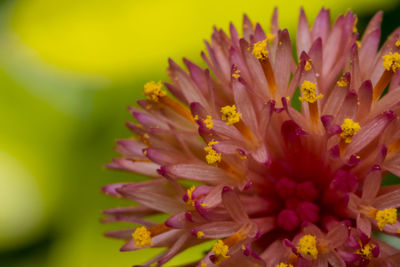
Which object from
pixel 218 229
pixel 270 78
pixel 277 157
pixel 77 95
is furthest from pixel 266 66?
pixel 77 95

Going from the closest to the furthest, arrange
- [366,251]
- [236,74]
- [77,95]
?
[366,251] < [236,74] < [77,95]

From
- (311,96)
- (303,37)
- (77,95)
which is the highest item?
(77,95)

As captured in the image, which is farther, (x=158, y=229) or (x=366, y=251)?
(x=158, y=229)

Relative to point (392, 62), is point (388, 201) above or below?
below

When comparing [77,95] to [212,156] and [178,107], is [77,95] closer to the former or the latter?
[178,107]

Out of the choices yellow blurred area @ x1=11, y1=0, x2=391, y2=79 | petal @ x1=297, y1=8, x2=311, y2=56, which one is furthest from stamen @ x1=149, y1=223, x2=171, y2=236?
yellow blurred area @ x1=11, y1=0, x2=391, y2=79

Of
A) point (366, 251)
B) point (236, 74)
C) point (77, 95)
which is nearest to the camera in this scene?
point (366, 251)

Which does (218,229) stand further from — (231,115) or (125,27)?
(125,27)

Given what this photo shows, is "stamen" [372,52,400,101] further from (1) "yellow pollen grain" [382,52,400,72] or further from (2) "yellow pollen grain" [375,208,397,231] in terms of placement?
(2) "yellow pollen grain" [375,208,397,231]
